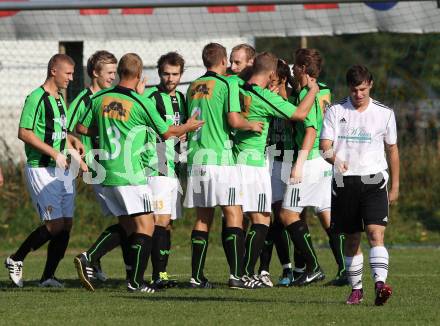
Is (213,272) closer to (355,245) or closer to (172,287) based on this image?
(172,287)

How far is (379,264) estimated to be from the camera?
29.5ft

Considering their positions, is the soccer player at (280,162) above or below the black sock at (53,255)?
above

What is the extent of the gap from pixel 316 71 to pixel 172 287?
256cm

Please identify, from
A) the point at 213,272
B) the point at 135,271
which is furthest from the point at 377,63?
the point at 135,271

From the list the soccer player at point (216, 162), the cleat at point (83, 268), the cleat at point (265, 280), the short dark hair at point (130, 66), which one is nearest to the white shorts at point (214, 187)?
the soccer player at point (216, 162)

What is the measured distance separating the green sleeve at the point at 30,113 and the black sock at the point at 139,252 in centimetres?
165

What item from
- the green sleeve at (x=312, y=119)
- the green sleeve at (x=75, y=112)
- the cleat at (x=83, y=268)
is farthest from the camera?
the green sleeve at (x=75, y=112)

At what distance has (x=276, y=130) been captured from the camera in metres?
11.9

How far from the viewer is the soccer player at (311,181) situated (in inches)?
442

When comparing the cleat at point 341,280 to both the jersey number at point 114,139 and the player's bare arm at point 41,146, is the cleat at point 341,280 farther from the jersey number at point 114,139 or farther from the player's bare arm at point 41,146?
the player's bare arm at point 41,146

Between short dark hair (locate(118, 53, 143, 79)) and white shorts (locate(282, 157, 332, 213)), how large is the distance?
7.32 ft

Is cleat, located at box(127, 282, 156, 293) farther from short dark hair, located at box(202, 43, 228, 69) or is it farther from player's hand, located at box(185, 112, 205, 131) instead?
short dark hair, located at box(202, 43, 228, 69)

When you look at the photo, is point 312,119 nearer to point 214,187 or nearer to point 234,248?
point 214,187

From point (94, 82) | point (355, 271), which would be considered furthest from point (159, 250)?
point (355, 271)
